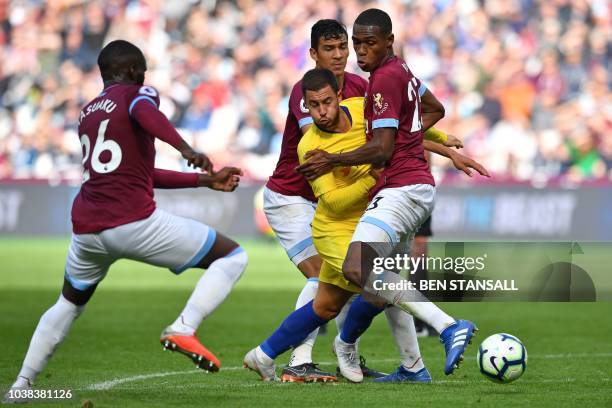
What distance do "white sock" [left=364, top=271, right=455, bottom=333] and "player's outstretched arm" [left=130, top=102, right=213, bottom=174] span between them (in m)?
1.39

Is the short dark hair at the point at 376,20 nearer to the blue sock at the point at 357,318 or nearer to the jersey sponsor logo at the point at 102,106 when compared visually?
the jersey sponsor logo at the point at 102,106

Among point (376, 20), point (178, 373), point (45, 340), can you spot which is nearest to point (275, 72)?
point (178, 373)

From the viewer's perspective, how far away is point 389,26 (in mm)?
7629

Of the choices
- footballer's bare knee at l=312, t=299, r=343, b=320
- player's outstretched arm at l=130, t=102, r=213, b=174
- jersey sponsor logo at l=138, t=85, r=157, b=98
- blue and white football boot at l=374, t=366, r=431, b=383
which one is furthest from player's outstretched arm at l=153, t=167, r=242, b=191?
blue and white football boot at l=374, t=366, r=431, b=383

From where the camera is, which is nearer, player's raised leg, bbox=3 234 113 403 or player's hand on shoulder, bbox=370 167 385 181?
player's raised leg, bbox=3 234 113 403

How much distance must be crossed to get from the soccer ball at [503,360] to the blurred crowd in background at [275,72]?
15.0 m

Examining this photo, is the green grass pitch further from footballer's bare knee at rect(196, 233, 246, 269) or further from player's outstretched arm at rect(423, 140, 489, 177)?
player's outstretched arm at rect(423, 140, 489, 177)

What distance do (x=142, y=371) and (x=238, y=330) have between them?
312 centimetres

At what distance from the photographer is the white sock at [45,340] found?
287 inches

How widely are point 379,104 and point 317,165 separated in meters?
0.57

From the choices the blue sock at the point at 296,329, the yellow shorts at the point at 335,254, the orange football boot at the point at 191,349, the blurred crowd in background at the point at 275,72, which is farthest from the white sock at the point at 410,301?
the blurred crowd in background at the point at 275,72

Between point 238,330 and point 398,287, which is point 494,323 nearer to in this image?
point 238,330

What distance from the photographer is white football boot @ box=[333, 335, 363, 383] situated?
8.23m

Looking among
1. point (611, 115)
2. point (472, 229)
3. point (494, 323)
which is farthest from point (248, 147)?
point (494, 323)
